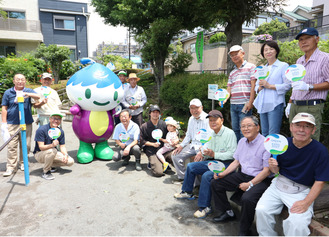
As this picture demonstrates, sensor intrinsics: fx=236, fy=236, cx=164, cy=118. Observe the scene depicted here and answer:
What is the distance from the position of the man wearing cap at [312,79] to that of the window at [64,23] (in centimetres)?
2217

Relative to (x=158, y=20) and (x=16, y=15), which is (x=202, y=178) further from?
(x=16, y=15)

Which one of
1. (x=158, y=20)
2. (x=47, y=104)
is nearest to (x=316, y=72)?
(x=47, y=104)

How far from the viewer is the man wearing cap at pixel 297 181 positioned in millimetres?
2252

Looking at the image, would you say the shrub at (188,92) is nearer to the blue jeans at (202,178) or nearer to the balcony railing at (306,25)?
the blue jeans at (202,178)

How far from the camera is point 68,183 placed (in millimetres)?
4348

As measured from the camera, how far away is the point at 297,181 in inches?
95.1

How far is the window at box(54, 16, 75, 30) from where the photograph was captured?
20.7 m

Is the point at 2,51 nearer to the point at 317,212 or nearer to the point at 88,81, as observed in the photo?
the point at 88,81

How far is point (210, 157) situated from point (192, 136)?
704mm

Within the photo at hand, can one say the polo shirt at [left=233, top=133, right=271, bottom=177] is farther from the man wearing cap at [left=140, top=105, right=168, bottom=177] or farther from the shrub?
the shrub

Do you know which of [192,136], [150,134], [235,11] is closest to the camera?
[192,136]

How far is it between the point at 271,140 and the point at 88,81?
390 centimetres

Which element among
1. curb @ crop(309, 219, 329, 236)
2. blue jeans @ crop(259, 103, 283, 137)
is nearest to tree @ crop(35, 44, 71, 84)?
blue jeans @ crop(259, 103, 283, 137)

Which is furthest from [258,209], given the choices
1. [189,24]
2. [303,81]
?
Answer: [189,24]
